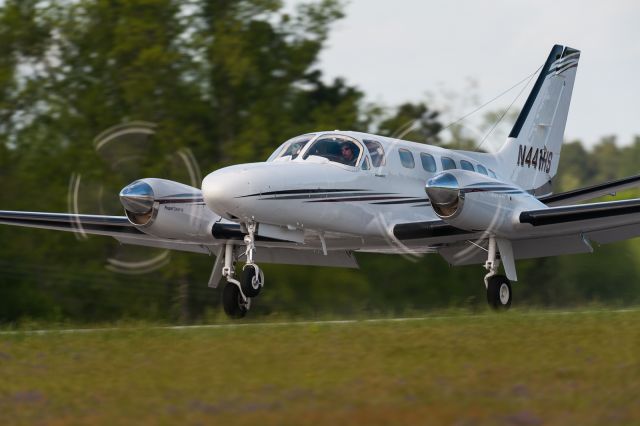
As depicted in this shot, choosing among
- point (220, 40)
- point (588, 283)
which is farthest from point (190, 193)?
point (220, 40)

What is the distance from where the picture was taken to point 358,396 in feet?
29.8

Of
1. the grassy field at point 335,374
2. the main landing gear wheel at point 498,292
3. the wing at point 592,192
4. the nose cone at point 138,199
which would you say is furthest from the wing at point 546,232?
the nose cone at point 138,199

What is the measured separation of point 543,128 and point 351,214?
681cm

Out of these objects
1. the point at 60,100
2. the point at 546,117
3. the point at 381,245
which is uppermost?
the point at 60,100

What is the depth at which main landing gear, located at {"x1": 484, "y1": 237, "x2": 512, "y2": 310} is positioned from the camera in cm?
1709

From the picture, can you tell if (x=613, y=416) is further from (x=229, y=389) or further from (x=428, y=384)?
(x=229, y=389)

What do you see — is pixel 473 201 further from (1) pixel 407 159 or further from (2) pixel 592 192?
(2) pixel 592 192

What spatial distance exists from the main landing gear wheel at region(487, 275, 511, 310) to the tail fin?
3831mm

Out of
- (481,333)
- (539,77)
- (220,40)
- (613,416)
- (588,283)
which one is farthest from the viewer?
(220,40)

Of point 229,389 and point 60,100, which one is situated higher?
point 60,100

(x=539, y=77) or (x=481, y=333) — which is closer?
(x=481, y=333)

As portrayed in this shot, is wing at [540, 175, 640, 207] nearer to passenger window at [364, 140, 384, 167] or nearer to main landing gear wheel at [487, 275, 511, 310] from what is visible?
main landing gear wheel at [487, 275, 511, 310]

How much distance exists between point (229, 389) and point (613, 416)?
11.7 ft

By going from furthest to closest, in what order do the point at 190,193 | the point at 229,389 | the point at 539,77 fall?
the point at 539,77
the point at 190,193
the point at 229,389
